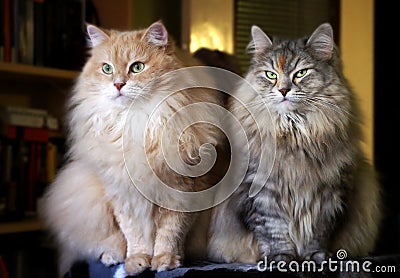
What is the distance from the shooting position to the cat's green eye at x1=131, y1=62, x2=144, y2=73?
1201mm

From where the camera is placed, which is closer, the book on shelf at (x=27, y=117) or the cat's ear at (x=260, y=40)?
the cat's ear at (x=260, y=40)

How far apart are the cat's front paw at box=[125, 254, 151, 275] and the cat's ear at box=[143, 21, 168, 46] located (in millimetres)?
459

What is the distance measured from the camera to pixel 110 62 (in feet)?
3.98

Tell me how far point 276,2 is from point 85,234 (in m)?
1.68

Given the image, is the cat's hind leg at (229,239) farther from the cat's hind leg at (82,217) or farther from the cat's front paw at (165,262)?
the cat's hind leg at (82,217)

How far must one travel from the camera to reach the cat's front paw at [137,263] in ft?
3.86

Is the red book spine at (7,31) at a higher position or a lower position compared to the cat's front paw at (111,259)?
higher

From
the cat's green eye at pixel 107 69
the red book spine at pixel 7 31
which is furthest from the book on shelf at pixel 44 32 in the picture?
the cat's green eye at pixel 107 69

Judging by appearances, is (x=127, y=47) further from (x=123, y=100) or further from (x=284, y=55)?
(x=284, y=55)

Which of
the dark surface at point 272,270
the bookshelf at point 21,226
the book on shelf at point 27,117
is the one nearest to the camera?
the dark surface at point 272,270

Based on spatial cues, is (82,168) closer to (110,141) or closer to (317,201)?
(110,141)

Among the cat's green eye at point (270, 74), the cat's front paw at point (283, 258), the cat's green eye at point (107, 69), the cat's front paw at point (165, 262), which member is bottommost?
the cat's front paw at point (165, 262)

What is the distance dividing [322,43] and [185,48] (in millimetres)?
1094

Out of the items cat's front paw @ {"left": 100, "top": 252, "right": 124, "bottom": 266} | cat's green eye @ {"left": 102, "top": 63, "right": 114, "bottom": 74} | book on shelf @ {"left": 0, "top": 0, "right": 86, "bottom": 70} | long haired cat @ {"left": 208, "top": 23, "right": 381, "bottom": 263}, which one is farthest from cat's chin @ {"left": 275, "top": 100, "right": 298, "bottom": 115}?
book on shelf @ {"left": 0, "top": 0, "right": 86, "bottom": 70}
